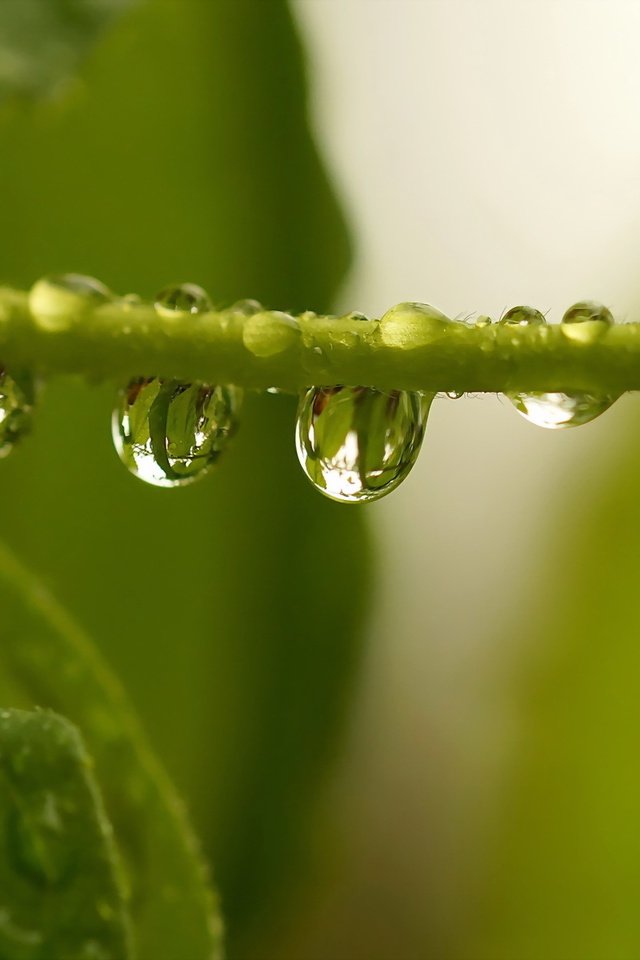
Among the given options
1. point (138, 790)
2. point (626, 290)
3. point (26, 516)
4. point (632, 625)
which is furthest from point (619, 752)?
point (138, 790)

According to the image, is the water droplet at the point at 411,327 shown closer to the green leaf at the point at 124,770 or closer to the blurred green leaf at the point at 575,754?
the green leaf at the point at 124,770

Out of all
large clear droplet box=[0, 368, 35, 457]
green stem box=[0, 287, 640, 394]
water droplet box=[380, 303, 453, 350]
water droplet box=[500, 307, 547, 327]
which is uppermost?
water droplet box=[500, 307, 547, 327]

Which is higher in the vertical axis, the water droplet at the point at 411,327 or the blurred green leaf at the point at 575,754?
the water droplet at the point at 411,327

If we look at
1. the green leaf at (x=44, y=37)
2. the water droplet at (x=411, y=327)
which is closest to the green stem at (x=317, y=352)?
the water droplet at (x=411, y=327)

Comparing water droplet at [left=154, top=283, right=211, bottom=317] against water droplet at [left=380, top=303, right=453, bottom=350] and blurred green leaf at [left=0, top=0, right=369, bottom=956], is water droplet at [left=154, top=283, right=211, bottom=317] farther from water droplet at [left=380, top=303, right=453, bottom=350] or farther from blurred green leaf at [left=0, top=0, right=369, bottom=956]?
blurred green leaf at [left=0, top=0, right=369, bottom=956]

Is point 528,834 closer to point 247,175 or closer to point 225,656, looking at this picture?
point 225,656

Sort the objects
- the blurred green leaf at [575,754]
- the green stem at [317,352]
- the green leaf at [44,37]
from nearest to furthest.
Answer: the green stem at [317,352] → the green leaf at [44,37] → the blurred green leaf at [575,754]

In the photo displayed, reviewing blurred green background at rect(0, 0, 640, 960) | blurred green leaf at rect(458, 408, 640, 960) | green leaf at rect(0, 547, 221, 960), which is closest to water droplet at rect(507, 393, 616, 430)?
green leaf at rect(0, 547, 221, 960)
